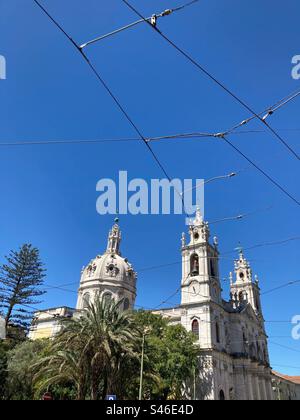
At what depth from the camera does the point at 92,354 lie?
18.3 meters

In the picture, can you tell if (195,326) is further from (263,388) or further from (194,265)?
(263,388)

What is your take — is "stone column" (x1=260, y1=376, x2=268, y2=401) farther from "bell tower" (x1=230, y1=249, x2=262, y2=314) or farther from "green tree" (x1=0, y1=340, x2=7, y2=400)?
"green tree" (x1=0, y1=340, x2=7, y2=400)

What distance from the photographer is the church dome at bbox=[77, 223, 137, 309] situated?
49062 millimetres

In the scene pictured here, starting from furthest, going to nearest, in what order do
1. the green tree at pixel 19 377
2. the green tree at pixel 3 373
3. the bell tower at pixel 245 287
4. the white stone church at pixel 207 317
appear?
the bell tower at pixel 245 287 < the white stone church at pixel 207 317 < the green tree at pixel 19 377 < the green tree at pixel 3 373

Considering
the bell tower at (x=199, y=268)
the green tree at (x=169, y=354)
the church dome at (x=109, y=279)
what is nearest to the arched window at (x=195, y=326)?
the bell tower at (x=199, y=268)

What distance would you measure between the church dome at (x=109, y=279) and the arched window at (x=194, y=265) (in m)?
11.1

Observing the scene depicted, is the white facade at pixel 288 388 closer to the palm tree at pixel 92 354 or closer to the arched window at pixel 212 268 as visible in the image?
the arched window at pixel 212 268

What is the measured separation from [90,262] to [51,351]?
113 feet

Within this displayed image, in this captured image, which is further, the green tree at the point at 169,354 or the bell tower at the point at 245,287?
the bell tower at the point at 245,287

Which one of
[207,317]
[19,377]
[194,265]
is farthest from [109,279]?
[19,377]

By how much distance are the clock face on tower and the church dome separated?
10.5 m

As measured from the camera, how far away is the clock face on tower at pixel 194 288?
4264 centimetres

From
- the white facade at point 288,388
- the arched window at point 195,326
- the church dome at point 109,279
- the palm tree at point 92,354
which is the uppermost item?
the church dome at point 109,279
